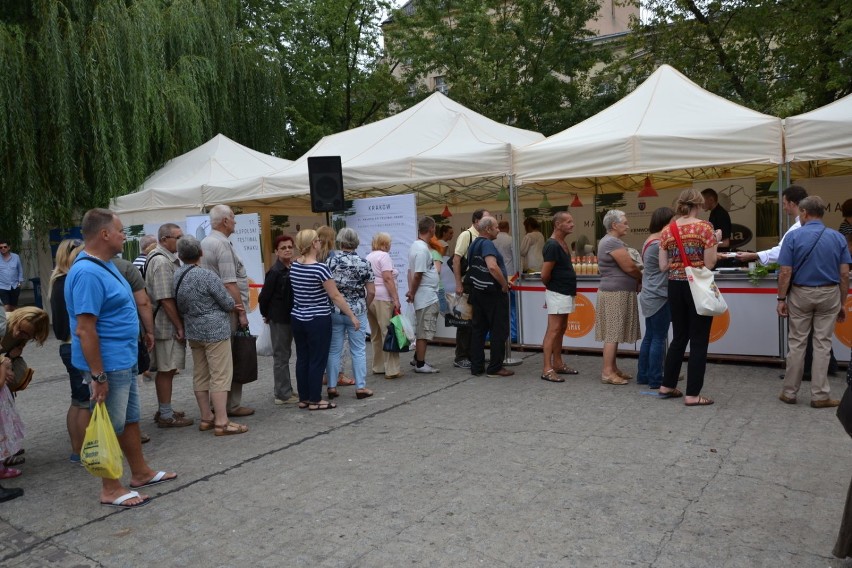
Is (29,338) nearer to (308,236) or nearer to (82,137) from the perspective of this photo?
(308,236)

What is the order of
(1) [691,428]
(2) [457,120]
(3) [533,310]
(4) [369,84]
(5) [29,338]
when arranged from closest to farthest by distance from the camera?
(5) [29,338], (1) [691,428], (3) [533,310], (2) [457,120], (4) [369,84]

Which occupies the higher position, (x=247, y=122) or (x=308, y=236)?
(x=247, y=122)

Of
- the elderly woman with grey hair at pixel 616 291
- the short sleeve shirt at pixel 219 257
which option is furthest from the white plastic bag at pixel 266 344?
the elderly woman with grey hair at pixel 616 291

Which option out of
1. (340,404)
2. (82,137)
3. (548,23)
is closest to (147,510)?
(340,404)

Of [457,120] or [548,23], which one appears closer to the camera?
[457,120]

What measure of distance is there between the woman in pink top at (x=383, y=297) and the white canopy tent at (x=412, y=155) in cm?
180

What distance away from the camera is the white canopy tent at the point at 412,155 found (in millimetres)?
8984

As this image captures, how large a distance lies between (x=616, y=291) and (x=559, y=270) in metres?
0.66

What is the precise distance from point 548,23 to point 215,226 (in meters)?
17.3

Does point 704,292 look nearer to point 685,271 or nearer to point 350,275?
point 685,271

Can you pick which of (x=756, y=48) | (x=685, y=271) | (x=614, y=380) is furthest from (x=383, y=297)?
(x=756, y=48)

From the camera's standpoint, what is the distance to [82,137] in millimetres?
13352

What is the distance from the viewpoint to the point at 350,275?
265 inches

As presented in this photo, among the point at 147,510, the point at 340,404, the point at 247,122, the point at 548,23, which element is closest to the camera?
the point at 147,510
